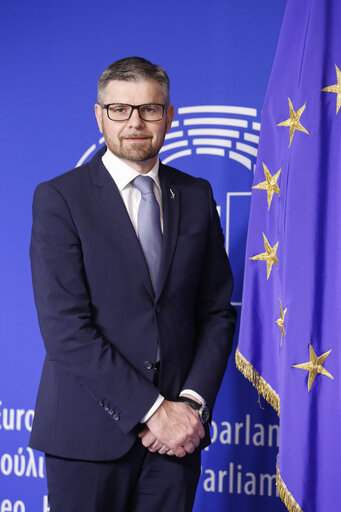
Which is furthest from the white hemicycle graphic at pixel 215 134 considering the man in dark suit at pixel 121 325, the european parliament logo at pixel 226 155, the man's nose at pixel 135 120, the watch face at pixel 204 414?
the watch face at pixel 204 414

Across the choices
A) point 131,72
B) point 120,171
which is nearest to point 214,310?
point 120,171

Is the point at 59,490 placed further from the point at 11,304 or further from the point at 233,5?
the point at 233,5

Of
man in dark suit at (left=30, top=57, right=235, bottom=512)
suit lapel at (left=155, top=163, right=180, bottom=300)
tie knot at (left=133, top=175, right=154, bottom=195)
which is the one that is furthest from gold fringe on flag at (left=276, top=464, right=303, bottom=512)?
tie knot at (left=133, top=175, right=154, bottom=195)

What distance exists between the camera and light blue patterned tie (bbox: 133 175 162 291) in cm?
159

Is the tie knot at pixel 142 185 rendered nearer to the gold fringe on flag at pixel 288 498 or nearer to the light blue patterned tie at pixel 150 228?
the light blue patterned tie at pixel 150 228

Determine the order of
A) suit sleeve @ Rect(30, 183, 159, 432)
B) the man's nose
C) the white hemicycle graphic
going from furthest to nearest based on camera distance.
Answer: the white hemicycle graphic → the man's nose → suit sleeve @ Rect(30, 183, 159, 432)

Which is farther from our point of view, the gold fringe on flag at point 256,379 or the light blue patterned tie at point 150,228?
the gold fringe on flag at point 256,379

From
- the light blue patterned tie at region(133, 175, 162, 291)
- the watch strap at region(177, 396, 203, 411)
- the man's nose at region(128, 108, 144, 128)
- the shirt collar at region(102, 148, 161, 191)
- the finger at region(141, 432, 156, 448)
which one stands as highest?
the man's nose at region(128, 108, 144, 128)

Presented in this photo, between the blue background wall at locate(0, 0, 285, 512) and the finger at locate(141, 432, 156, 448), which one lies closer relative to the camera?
the finger at locate(141, 432, 156, 448)

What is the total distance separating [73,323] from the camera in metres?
1.46

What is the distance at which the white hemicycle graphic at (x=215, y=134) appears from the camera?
243 cm

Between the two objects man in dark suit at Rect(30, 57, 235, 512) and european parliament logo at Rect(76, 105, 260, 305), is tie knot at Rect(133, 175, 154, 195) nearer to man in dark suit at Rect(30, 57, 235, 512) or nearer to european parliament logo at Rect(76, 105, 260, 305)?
man in dark suit at Rect(30, 57, 235, 512)

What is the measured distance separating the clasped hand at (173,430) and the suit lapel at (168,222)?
307mm

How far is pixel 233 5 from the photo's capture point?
2426 millimetres
